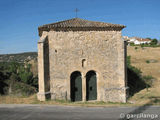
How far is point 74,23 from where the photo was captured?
1125 cm

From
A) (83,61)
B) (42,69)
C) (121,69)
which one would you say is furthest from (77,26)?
(121,69)

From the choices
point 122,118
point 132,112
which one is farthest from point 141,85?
point 122,118

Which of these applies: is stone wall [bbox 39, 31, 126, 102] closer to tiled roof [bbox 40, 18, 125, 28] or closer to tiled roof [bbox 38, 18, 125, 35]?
tiled roof [bbox 38, 18, 125, 35]

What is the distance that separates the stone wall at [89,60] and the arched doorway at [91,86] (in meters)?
0.33

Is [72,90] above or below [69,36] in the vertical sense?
below

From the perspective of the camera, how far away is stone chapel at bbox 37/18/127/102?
10719 mm

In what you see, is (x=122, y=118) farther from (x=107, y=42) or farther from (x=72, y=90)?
(x=107, y=42)

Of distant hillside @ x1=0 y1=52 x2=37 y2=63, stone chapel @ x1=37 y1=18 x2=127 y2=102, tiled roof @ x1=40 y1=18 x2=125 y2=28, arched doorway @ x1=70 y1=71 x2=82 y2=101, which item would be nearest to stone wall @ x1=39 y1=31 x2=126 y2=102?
stone chapel @ x1=37 y1=18 x2=127 y2=102

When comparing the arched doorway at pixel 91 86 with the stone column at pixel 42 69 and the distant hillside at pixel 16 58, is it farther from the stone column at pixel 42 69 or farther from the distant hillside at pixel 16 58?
the distant hillside at pixel 16 58

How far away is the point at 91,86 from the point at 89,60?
6.15ft

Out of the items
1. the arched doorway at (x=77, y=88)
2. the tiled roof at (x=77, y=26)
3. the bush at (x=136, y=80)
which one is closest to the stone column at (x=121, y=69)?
the tiled roof at (x=77, y=26)

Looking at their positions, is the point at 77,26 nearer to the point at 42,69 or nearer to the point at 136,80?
the point at 42,69

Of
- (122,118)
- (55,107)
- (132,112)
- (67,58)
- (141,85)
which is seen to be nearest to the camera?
(122,118)

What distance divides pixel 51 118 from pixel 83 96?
4.13m
